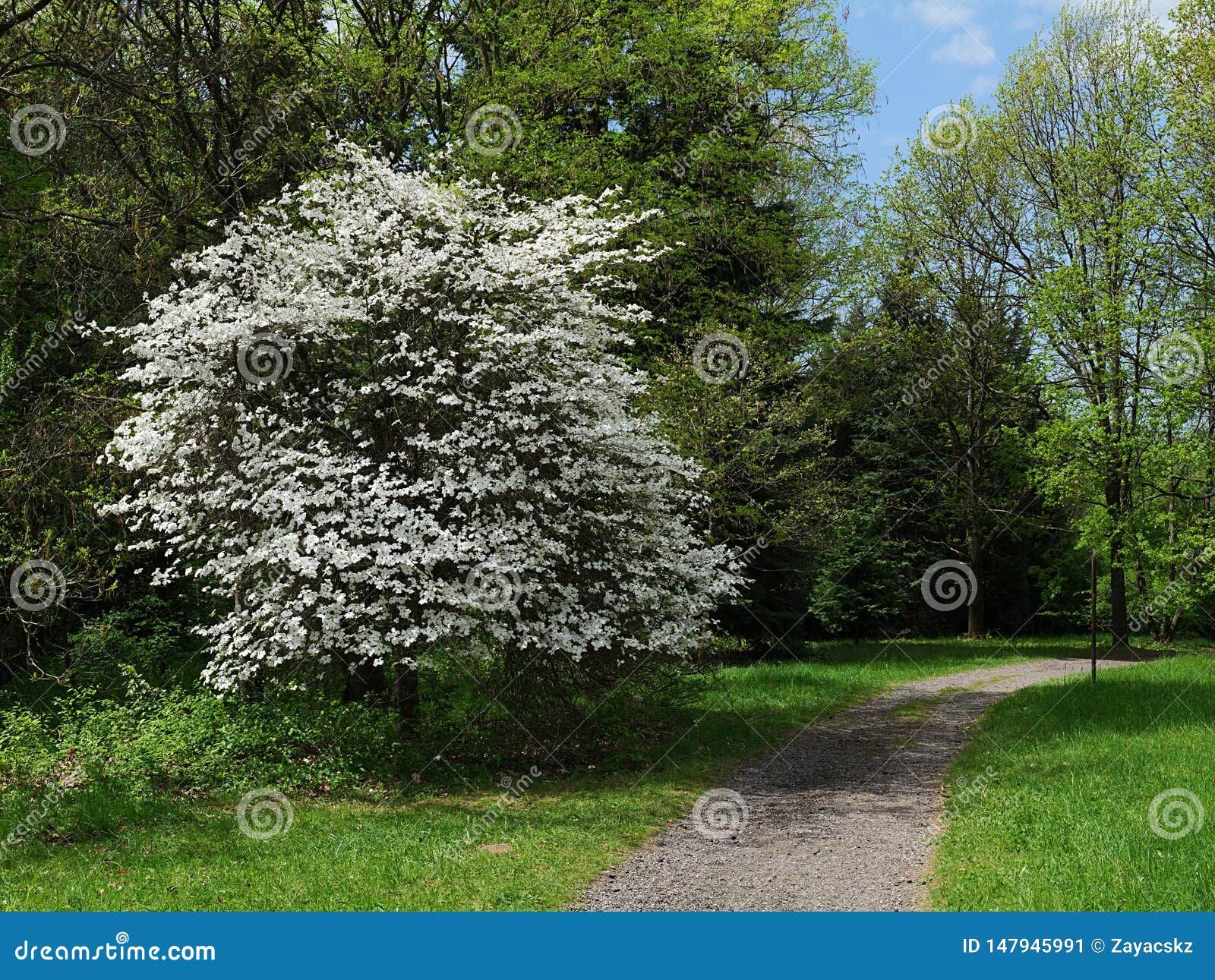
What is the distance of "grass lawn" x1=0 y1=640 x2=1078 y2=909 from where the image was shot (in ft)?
20.3

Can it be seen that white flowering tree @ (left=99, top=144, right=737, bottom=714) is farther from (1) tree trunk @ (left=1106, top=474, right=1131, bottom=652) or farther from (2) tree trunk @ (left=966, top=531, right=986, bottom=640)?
(2) tree trunk @ (left=966, top=531, right=986, bottom=640)

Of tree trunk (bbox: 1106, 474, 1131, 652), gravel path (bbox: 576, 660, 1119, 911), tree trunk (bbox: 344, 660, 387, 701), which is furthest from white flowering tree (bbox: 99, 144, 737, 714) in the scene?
tree trunk (bbox: 1106, 474, 1131, 652)

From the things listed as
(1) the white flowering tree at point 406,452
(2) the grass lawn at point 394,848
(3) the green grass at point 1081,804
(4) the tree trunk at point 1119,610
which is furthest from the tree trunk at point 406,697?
(4) the tree trunk at point 1119,610

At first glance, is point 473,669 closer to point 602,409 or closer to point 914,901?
point 602,409

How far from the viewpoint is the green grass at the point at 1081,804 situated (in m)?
5.93

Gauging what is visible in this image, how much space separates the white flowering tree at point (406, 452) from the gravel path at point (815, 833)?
73.6 inches

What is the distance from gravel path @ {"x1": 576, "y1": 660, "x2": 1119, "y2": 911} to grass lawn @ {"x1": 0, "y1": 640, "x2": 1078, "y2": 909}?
0.34m

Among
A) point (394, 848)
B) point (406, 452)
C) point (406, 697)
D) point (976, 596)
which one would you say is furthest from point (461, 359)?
point (976, 596)

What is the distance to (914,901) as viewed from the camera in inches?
238

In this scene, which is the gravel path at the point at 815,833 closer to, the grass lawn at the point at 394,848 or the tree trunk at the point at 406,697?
the grass lawn at the point at 394,848

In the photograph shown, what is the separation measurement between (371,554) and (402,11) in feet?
34.5

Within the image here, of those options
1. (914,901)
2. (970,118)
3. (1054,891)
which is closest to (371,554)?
(914,901)

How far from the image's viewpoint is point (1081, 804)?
8.10 m

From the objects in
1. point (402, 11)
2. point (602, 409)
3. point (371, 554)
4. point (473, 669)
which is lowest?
point (473, 669)
